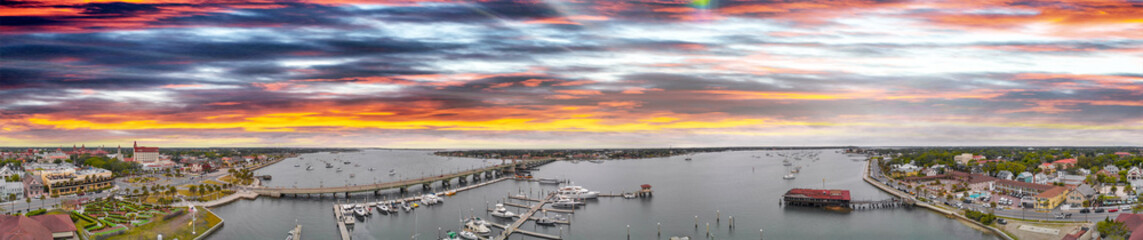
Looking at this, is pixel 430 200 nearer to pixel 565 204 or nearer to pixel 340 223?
pixel 565 204

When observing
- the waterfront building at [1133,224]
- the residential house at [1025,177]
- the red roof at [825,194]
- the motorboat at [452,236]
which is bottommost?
the motorboat at [452,236]

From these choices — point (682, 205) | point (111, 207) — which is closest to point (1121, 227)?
point (682, 205)

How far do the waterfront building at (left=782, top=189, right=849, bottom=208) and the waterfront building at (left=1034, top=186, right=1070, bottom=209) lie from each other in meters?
9.45

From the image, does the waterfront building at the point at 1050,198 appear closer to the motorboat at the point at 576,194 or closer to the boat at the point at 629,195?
the boat at the point at 629,195

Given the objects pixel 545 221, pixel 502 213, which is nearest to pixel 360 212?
pixel 502 213

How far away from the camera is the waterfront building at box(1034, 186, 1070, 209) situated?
32.2 meters

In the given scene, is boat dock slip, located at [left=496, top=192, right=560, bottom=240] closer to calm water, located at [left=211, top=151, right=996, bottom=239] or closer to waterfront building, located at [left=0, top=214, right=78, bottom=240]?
calm water, located at [left=211, top=151, right=996, bottom=239]

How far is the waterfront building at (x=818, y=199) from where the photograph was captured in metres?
38.4

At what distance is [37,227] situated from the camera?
22.7 metres

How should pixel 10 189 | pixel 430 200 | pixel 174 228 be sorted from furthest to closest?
pixel 430 200 < pixel 10 189 < pixel 174 228

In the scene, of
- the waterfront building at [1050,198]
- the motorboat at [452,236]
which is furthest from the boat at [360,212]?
the waterfront building at [1050,198]

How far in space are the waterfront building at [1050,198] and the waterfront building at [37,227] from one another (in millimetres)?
44697

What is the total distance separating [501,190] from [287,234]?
23829mm

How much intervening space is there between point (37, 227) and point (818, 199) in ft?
127
